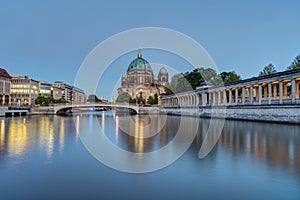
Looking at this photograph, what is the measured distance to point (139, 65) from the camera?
12662 centimetres

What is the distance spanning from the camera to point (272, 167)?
867 centimetres

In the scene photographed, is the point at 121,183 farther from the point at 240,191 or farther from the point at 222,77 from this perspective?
the point at 222,77

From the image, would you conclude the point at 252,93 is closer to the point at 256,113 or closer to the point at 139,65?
the point at 256,113

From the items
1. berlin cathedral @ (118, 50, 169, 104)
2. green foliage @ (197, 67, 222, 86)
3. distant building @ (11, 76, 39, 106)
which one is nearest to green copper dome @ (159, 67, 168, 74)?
berlin cathedral @ (118, 50, 169, 104)

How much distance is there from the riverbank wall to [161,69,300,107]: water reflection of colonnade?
0.90 metres

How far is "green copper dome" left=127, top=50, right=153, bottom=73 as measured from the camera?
12596 cm

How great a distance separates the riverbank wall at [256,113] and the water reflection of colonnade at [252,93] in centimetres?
90

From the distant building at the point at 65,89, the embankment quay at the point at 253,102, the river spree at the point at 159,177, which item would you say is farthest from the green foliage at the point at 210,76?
the distant building at the point at 65,89

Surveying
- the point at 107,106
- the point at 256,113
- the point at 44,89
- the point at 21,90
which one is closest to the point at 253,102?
the point at 256,113

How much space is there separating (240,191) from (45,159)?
7.59 metres

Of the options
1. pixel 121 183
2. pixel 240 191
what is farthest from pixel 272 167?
pixel 121 183

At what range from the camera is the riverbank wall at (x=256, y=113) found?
24.7 meters

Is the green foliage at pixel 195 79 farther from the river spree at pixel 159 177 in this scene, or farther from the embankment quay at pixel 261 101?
the river spree at pixel 159 177

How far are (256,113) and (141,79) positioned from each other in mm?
95239
